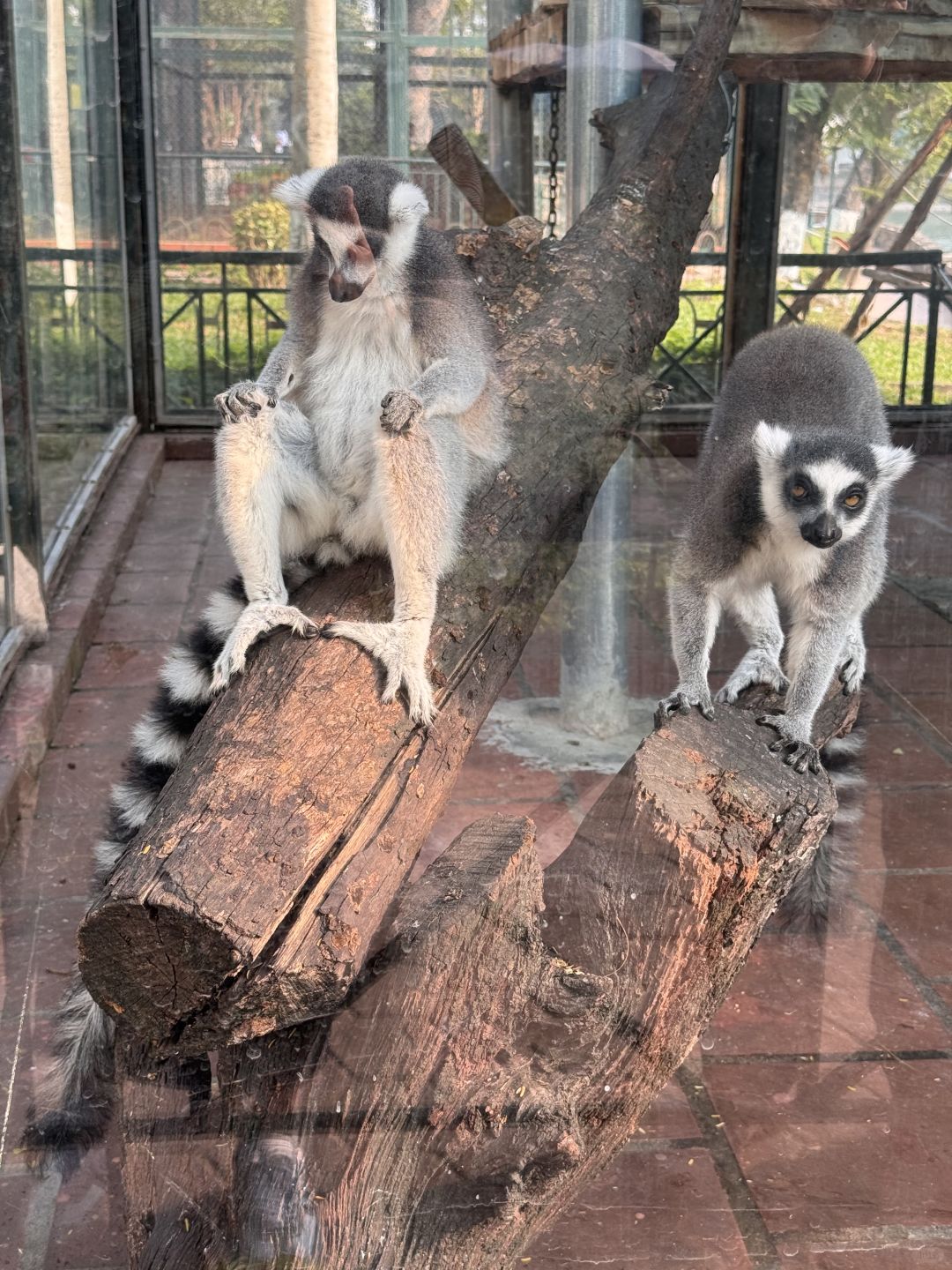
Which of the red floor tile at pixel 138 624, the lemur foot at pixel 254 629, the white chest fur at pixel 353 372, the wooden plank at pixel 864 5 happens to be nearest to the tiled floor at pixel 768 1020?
the lemur foot at pixel 254 629

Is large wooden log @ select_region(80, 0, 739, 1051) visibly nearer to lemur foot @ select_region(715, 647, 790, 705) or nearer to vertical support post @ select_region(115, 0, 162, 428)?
lemur foot @ select_region(715, 647, 790, 705)

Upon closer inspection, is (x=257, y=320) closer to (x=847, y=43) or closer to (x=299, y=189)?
(x=299, y=189)

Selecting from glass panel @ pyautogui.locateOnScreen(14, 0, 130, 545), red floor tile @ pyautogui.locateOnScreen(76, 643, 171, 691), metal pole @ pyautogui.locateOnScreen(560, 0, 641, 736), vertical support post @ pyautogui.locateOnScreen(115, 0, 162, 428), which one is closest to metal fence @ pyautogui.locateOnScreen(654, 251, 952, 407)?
metal pole @ pyautogui.locateOnScreen(560, 0, 641, 736)

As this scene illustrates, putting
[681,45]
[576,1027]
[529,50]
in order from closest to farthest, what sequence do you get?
[576,1027] → [681,45] → [529,50]

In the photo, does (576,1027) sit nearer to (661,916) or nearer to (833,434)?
(661,916)

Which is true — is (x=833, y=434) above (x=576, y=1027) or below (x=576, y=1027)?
above

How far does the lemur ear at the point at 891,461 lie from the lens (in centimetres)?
281

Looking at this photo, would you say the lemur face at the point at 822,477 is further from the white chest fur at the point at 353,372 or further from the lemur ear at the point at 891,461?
the white chest fur at the point at 353,372

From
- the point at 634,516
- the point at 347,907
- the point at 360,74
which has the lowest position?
the point at 347,907

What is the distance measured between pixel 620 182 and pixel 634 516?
0.97 m

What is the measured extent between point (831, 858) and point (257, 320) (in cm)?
313

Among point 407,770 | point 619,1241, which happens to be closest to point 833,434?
point 407,770

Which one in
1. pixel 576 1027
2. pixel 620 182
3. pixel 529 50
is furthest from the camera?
pixel 529 50

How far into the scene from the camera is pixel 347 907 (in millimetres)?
1866
